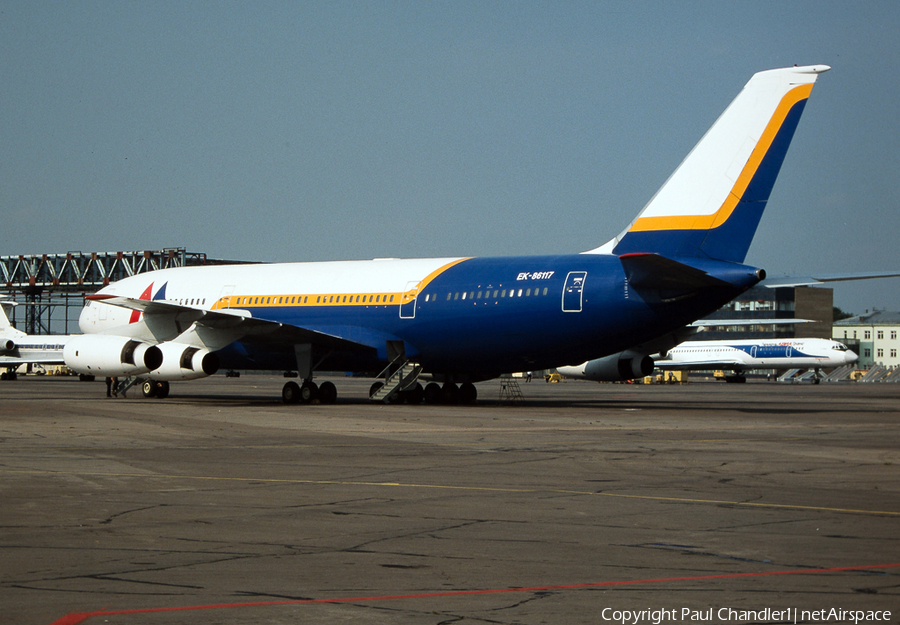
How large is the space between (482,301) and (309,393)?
6.40 meters

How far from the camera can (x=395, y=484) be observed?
11430mm

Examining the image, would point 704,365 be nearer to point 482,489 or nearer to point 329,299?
point 329,299

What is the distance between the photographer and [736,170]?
25031 millimetres

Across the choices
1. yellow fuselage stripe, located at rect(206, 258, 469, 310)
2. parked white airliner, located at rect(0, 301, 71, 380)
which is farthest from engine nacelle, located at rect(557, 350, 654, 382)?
parked white airliner, located at rect(0, 301, 71, 380)

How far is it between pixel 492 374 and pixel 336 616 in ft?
82.3

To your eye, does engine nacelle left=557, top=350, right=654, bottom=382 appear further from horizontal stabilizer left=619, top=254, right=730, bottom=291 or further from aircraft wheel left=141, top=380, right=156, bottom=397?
aircraft wheel left=141, top=380, right=156, bottom=397

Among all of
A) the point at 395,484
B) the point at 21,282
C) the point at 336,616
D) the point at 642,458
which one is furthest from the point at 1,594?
the point at 21,282

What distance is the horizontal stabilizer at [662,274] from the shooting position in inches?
926

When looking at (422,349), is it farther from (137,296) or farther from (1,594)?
(1,594)

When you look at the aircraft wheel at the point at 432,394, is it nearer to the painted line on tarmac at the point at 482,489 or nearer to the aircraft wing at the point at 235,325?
the aircraft wing at the point at 235,325

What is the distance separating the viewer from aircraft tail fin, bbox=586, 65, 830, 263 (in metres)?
24.7

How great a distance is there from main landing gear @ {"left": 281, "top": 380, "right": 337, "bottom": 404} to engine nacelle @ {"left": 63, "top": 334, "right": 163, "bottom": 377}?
3896 mm

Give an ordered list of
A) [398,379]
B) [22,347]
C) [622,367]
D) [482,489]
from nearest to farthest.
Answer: [482,489], [398,379], [622,367], [22,347]

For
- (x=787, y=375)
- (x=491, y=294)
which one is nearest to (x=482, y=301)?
(x=491, y=294)
